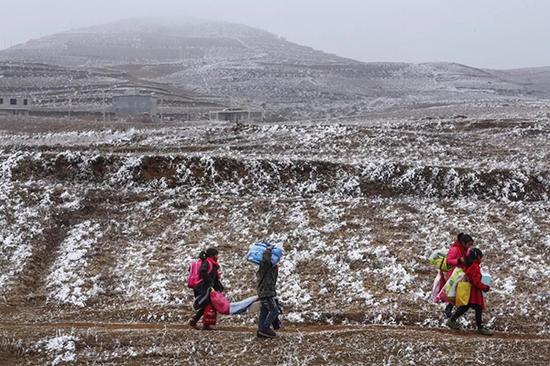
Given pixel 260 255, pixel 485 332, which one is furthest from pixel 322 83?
pixel 260 255

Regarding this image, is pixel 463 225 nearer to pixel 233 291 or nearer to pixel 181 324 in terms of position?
pixel 233 291

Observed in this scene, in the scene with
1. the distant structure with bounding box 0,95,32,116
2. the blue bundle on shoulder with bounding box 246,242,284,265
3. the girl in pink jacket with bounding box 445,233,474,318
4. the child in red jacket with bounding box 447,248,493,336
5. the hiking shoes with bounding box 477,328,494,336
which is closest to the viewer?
the blue bundle on shoulder with bounding box 246,242,284,265

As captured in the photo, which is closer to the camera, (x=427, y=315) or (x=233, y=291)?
(x=427, y=315)

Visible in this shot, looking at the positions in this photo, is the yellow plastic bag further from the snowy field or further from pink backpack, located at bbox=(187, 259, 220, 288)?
pink backpack, located at bbox=(187, 259, 220, 288)

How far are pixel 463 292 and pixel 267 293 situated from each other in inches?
167

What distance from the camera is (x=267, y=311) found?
1168 cm

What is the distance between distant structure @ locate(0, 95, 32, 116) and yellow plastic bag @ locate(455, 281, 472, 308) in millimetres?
64213

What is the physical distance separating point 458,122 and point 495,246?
1915cm

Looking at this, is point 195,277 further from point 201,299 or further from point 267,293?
point 267,293

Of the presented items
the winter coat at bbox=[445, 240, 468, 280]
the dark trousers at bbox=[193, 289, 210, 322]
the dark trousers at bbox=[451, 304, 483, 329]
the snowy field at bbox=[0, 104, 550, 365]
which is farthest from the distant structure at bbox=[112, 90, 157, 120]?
the dark trousers at bbox=[451, 304, 483, 329]

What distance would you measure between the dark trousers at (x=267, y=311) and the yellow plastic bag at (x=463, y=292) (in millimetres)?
3965

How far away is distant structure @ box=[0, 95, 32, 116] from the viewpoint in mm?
66438

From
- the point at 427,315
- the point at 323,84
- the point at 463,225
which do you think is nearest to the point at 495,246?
the point at 463,225

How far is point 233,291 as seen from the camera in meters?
15.4
